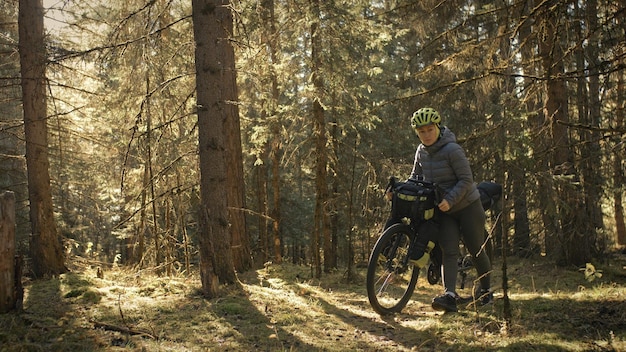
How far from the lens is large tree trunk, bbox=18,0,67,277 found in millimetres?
9242

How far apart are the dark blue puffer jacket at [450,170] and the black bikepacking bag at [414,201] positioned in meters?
0.22

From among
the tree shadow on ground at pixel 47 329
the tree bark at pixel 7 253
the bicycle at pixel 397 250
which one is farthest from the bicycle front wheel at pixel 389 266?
the tree bark at pixel 7 253

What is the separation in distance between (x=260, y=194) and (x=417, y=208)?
1294cm

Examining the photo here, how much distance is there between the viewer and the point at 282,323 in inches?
217

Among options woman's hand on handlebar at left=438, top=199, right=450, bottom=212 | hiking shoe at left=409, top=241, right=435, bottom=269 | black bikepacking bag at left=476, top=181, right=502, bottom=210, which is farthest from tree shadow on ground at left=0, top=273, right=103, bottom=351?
black bikepacking bag at left=476, top=181, right=502, bottom=210

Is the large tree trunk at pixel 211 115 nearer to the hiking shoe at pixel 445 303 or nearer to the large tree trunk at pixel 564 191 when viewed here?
the hiking shoe at pixel 445 303

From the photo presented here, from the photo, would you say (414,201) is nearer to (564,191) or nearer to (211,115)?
(211,115)

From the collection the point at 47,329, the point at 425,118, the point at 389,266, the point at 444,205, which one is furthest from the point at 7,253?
the point at 425,118

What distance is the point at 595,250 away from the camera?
9.59 metres

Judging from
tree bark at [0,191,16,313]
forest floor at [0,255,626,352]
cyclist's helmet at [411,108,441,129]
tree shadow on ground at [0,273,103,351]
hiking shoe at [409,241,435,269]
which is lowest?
forest floor at [0,255,626,352]

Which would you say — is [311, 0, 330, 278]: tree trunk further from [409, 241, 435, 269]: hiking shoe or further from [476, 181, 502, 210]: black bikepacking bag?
[409, 241, 435, 269]: hiking shoe

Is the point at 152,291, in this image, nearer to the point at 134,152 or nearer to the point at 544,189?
the point at 544,189

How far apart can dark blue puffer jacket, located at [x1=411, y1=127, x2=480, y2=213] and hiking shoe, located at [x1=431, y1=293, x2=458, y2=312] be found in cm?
105

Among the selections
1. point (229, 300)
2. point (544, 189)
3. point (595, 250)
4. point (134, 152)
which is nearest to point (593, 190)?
point (595, 250)
